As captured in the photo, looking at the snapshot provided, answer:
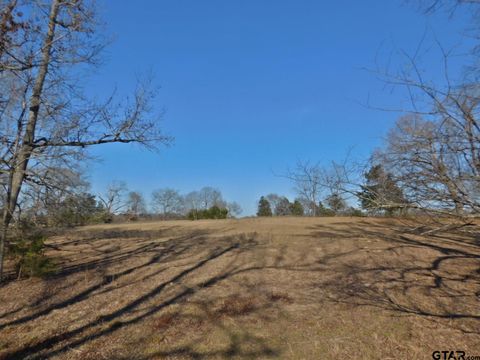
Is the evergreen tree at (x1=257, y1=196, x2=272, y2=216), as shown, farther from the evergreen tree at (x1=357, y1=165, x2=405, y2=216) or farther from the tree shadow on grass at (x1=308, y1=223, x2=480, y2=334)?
the evergreen tree at (x1=357, y1=165, x2=405, y2=216)

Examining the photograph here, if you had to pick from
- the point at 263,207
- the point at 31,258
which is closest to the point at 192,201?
the point at 263,207

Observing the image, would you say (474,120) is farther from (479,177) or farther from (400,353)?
(400,353)

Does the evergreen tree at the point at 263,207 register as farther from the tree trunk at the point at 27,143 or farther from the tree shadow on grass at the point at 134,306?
the tree trunk at the point at 27,143

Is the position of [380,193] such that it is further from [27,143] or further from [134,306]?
[27,143]

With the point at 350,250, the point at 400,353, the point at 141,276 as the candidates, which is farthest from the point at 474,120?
the point at 350,250

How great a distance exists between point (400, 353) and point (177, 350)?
256cm

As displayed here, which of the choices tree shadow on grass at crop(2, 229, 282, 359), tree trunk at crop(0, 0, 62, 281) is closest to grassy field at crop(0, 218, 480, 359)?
tree shadow on grass at crop(2, 229, 282, 359)

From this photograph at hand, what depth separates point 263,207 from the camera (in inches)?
1690

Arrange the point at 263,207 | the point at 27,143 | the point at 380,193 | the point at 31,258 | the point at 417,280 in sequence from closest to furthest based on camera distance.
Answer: the point at 380,193, the point at 27,143, the point at 417,280, the point at 31,258, the point at 263,207

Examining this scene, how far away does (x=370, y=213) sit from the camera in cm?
216

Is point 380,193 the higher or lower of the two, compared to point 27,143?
lower

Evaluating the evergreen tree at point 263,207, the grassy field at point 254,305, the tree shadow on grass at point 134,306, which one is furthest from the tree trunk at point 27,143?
the evergreen tree at point 263,207

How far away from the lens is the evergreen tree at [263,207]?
4100 centimetres

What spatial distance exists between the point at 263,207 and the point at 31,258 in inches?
1489
